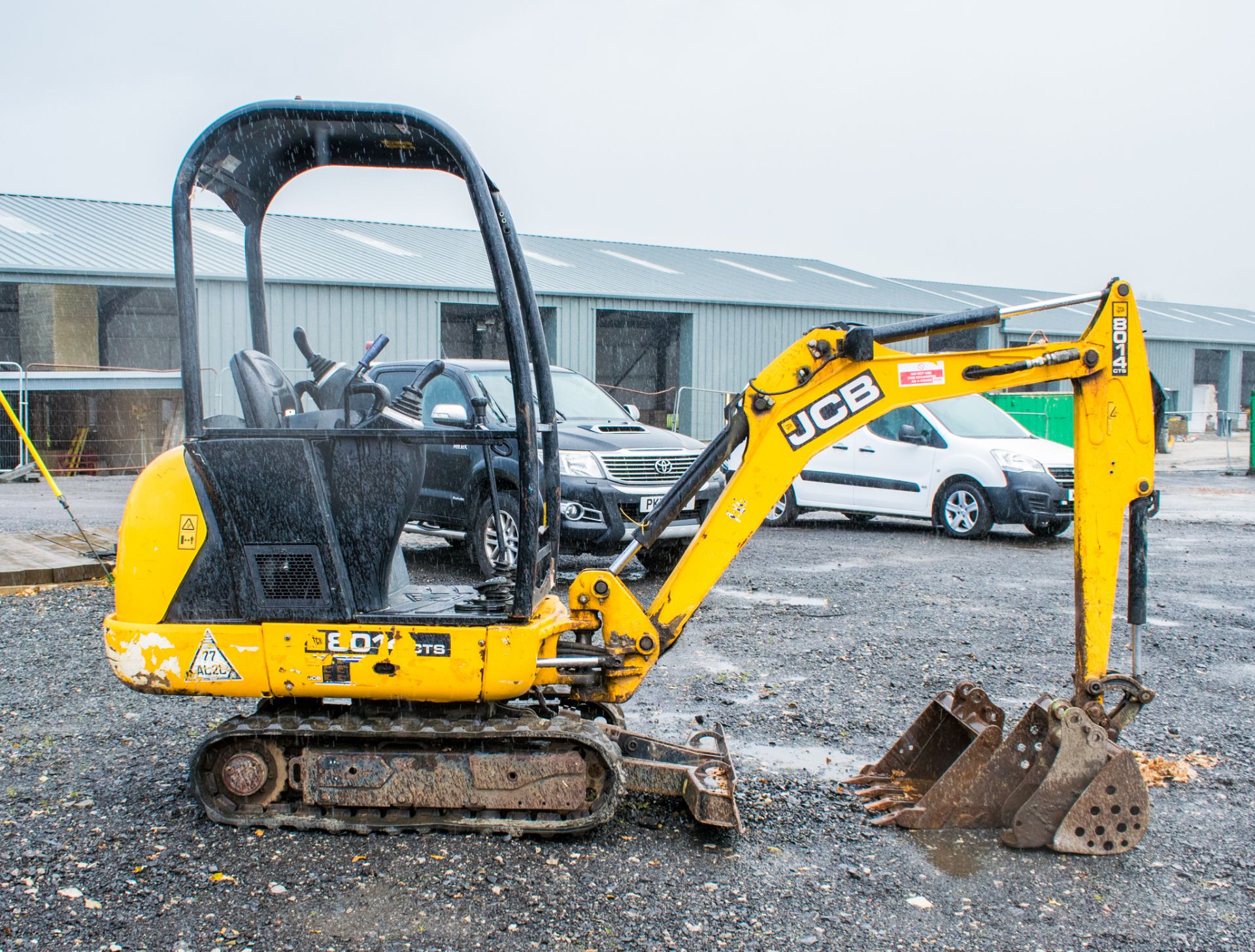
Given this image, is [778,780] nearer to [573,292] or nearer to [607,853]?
[607,853]

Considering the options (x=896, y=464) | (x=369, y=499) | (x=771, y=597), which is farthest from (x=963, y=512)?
(x=369, y=499)

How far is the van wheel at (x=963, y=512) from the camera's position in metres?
11.8

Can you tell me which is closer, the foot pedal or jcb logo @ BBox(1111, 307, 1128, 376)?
the foot pedal

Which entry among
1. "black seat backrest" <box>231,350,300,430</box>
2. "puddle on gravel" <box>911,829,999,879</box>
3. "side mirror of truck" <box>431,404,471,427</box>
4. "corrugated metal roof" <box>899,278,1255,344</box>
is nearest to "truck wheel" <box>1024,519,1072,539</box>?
"puddle on gravel" <box>911,829,999,879</box>

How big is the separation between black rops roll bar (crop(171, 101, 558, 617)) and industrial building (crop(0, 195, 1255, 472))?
12251 mm

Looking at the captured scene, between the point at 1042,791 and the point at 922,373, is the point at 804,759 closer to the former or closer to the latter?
the point at 1042,791

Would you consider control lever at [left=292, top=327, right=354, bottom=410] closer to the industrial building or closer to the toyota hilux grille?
the toyota hilux grille

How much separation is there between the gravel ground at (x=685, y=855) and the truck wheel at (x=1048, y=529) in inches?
200

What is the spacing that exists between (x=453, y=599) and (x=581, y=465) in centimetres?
498

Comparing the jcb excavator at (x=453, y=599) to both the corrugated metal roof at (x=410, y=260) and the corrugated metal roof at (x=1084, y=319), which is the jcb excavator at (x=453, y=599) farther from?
the corrugated metal roof at (x=1084, y=319)

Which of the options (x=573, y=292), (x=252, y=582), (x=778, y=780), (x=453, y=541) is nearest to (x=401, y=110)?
(x=252, y=582)

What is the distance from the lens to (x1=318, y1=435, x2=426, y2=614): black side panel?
3.84m

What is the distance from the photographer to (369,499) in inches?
153

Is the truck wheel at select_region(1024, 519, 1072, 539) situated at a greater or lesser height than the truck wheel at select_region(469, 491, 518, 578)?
lesser
